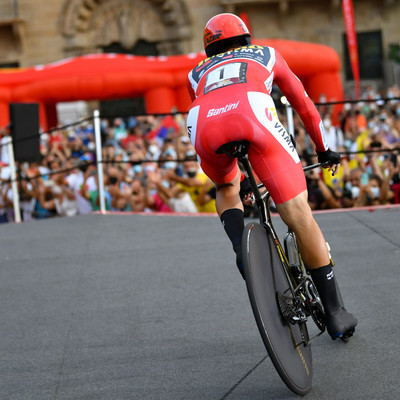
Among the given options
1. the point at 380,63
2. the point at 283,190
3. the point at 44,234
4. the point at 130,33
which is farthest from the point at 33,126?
the point at 380,63

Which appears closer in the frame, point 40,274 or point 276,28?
point 40,274

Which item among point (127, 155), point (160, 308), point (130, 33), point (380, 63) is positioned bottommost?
point (160, 308)

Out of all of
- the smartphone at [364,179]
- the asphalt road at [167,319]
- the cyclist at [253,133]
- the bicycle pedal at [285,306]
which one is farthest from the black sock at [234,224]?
the smartphone at [364,179]

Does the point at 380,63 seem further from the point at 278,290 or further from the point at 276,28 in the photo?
the point at 278,290

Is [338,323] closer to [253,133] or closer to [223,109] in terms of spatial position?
[253,133]

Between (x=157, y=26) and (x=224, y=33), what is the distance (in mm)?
27673

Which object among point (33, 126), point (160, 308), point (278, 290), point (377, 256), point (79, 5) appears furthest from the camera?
point (79, 5)

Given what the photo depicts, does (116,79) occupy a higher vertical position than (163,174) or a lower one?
higher

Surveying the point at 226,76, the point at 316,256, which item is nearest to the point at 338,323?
the point at 316,256

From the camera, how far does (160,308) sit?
5.38 meters

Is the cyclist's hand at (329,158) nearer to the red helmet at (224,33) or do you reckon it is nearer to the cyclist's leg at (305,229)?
the cyclist's leg at (305,229)

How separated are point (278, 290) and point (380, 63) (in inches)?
1126

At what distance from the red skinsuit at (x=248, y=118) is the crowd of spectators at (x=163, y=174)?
210 inches

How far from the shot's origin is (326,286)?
381 centimetres
